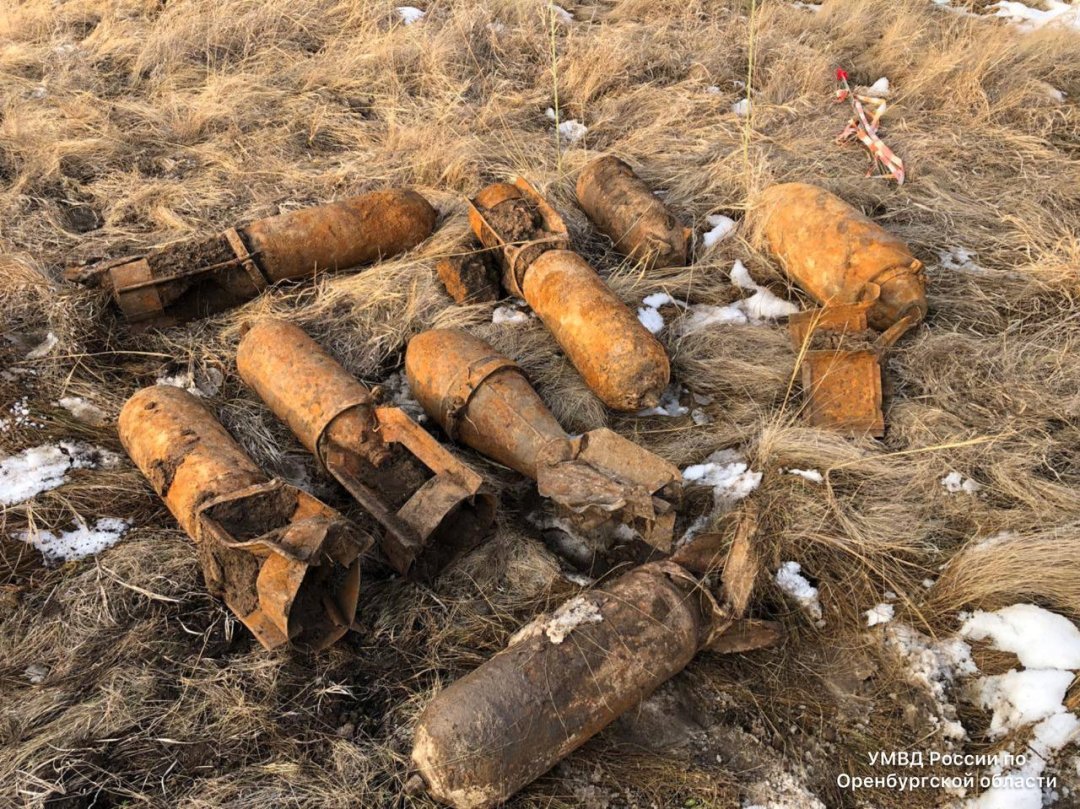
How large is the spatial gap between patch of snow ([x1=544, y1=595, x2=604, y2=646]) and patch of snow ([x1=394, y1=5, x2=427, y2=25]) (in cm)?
586

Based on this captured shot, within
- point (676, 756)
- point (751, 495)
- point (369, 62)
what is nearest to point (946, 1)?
point (369, 62)

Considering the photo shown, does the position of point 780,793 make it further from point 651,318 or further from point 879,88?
point 879,88

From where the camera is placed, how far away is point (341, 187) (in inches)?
Result: 193

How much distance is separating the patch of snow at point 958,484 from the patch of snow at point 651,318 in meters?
1.52

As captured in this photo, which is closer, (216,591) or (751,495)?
(216,591)

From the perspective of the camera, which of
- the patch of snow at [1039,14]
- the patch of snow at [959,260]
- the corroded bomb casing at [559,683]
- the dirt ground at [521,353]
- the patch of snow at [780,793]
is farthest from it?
the patch of snow at [1039,14]

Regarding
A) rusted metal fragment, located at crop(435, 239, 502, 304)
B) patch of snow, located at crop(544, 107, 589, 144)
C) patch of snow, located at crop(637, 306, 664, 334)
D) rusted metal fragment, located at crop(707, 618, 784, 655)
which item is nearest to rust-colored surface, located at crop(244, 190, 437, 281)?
rusted metal fragment, located at crop(435, 239, 502, 304)

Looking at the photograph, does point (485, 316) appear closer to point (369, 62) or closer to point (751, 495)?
point (751, 495)

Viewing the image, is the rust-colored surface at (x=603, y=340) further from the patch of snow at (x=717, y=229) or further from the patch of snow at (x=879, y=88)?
the patch of snow at (x=879, y=88)

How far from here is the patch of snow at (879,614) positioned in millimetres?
2623

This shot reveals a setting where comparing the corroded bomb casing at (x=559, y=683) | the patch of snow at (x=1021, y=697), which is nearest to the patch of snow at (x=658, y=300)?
the corroded bomb casing at (x=559, y=683)

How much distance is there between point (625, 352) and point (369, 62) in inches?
162

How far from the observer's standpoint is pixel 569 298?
3.55 m

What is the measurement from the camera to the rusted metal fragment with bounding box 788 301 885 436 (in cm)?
331
